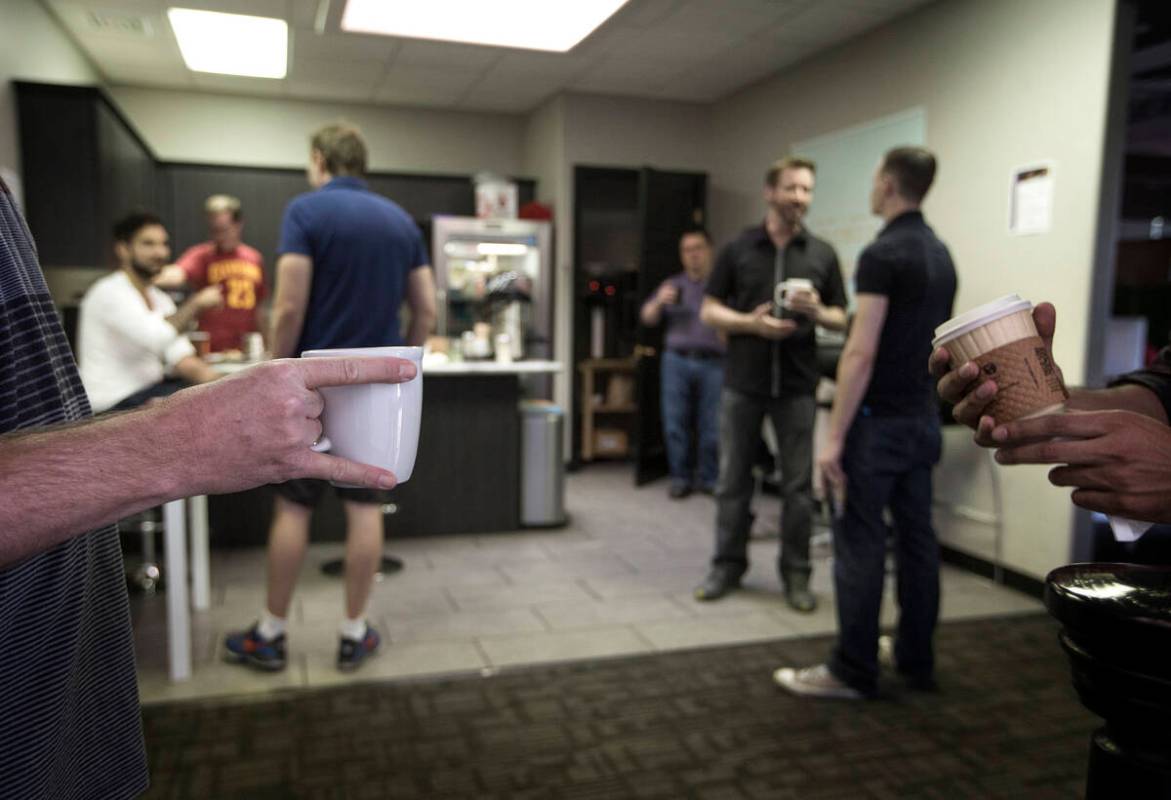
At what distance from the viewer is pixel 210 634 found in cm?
317

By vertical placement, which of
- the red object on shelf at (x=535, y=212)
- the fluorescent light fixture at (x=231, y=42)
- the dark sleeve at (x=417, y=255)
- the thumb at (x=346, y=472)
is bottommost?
the thumb at (x=346, y=472)

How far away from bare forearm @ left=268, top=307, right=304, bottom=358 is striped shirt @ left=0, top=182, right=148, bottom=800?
1.91m

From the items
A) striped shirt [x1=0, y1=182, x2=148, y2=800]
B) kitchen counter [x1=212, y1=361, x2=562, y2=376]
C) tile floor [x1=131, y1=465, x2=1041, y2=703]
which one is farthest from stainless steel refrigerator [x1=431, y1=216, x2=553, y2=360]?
striped shirt [x1=0, y1=182, x2=148, y2=800]

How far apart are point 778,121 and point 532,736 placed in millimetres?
4744

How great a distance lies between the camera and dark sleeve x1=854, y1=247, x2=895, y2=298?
249 centimetres

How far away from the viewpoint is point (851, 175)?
5055 millimetres

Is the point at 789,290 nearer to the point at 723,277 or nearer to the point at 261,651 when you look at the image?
the point at 723,277

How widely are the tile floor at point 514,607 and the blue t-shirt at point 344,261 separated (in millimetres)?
1088

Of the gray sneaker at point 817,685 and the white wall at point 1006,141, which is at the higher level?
the white wall at point 1006,141

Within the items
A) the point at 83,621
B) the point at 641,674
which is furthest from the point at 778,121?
the point at 83,621

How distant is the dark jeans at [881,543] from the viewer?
2.60 m

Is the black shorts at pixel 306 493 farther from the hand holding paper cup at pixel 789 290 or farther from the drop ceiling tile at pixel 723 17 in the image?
the drop ceiling tile at pixel 723 17

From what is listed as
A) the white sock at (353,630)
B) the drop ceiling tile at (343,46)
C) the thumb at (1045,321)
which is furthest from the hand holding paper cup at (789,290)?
the drop ceiling tile at (343,46)

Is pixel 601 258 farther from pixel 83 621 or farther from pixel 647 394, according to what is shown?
pixel 83 621
